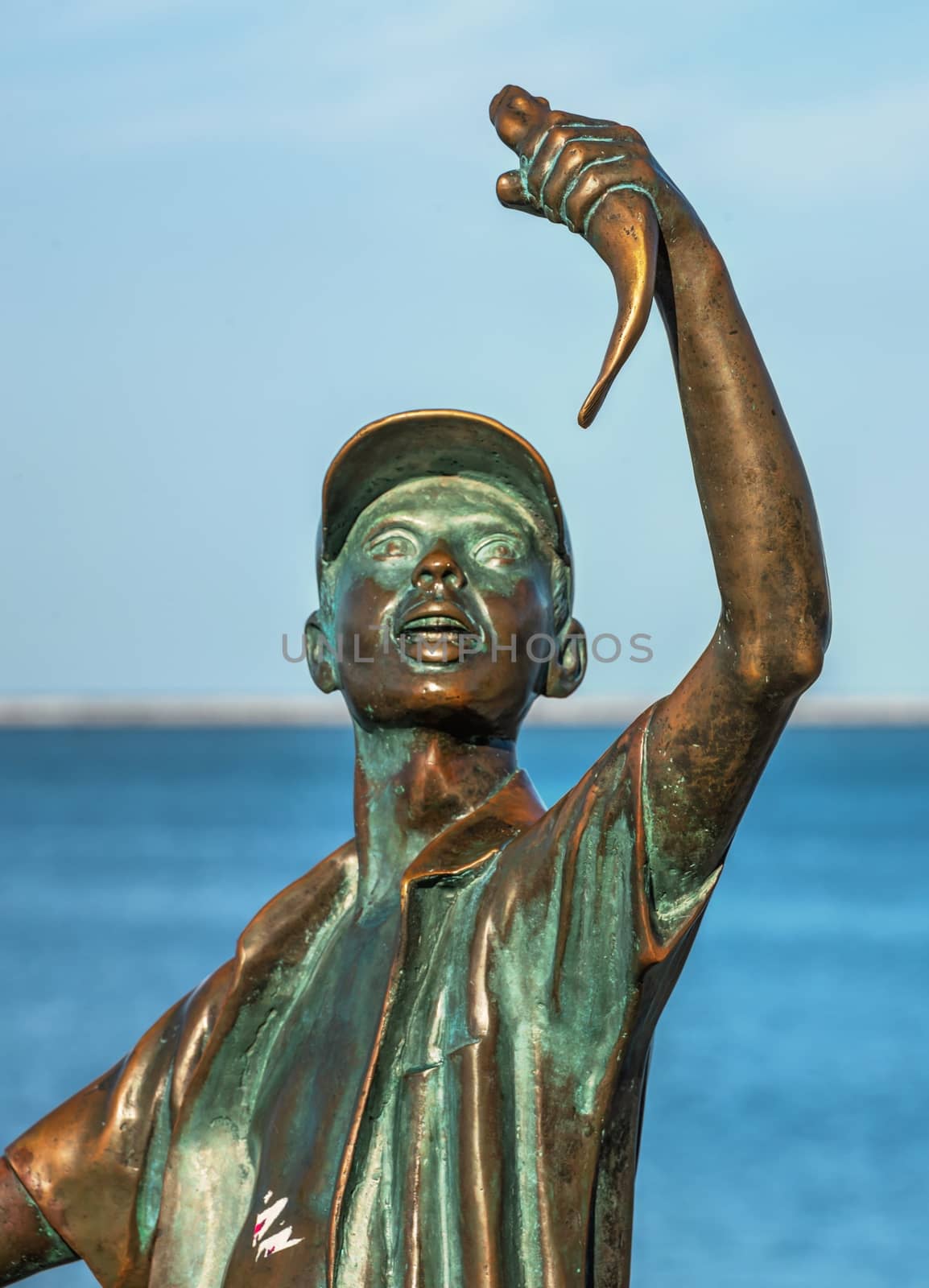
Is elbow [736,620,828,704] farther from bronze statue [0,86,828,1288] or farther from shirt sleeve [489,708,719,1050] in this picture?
shirt sleeve [489,708,719,1050]

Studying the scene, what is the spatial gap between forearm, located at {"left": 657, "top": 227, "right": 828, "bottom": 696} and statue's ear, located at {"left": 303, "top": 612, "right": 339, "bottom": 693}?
117cm

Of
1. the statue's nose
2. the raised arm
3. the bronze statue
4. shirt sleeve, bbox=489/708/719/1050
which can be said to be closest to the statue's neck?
the bronze statue

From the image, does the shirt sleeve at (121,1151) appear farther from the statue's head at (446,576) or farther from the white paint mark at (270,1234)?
the statue's head at (446,576)

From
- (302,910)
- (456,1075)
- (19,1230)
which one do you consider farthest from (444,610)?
(19,1230)

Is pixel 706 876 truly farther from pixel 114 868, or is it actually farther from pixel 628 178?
pixel 114 868

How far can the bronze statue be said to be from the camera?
445 centimetres

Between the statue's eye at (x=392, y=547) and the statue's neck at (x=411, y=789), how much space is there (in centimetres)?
30

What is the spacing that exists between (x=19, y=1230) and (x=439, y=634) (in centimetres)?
134

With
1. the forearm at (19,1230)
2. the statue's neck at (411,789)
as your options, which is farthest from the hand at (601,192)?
the forearm at (19,1230)

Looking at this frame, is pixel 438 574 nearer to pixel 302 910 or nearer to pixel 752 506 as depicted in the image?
pixel 302 910

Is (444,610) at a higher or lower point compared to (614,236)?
lower

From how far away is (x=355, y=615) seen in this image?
520 centimetres

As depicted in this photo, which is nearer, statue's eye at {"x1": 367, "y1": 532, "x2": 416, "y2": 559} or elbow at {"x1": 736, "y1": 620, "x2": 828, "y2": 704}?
elbow at {"x1": 736, "y1": 620, "x2": 828, "y2": 704}

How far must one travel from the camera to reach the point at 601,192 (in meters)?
4.48
